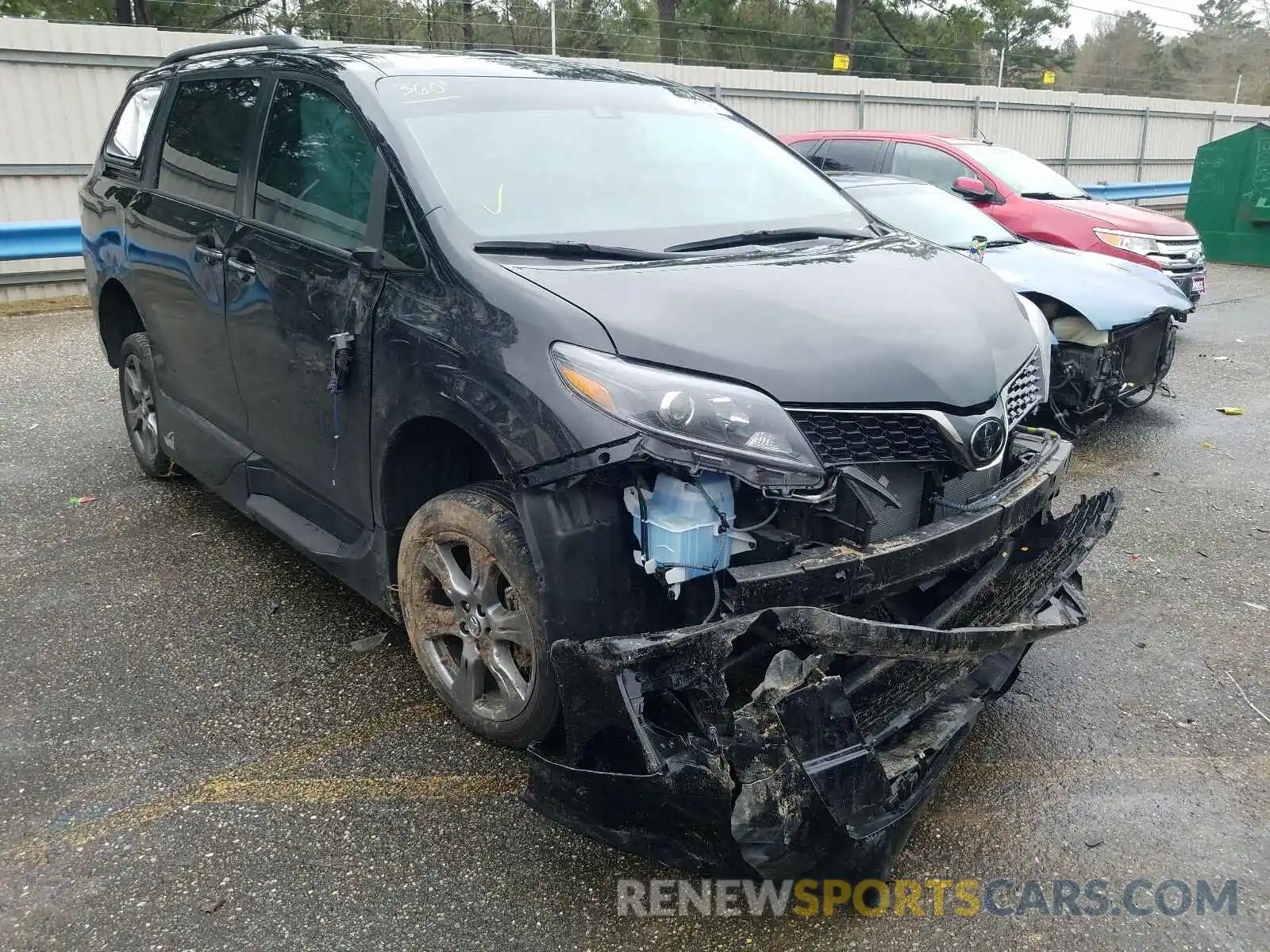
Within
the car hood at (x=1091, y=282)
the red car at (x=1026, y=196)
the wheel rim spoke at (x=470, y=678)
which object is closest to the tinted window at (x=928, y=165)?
the red car at (x=1026, y=196)

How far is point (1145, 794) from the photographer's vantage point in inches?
113

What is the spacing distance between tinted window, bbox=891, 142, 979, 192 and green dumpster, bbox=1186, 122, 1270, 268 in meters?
6.39

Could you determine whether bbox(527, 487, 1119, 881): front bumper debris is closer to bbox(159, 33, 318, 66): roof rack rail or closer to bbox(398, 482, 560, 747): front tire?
bbox(398, 482, 560, 747): front tire

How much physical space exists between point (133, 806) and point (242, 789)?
0.93 feet

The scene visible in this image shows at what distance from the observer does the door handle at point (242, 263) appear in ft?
11.7

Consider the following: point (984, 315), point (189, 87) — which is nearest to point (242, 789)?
point (984, 315)

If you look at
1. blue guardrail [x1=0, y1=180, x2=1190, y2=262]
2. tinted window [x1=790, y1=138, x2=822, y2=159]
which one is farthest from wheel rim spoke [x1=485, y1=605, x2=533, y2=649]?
tinted window [x1=790, y1=138, x2=822, y2=159]

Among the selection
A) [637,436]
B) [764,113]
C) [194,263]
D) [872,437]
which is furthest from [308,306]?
[764,113]

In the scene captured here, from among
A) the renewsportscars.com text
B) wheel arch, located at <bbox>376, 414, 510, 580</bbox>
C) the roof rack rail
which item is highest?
the roof rack rail

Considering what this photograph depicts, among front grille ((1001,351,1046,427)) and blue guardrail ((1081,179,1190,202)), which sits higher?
blue guardrail ((1081,179,1190,202))

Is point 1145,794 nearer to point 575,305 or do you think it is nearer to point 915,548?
point 915,548

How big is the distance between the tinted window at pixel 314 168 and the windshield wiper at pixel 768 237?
1.02 meters

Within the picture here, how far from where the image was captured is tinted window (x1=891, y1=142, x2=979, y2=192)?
30.7 feet

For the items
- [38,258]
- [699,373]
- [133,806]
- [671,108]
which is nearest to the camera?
[699,373]
